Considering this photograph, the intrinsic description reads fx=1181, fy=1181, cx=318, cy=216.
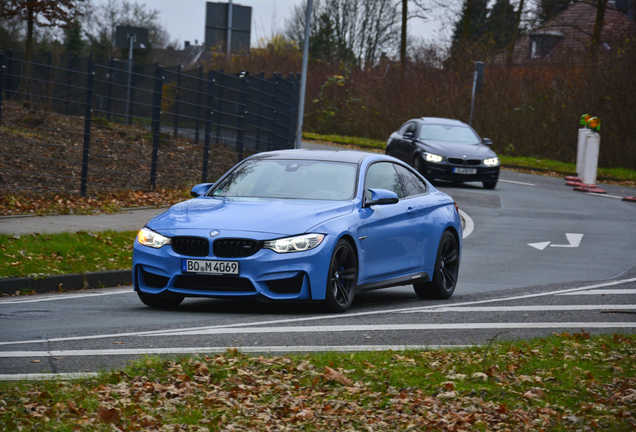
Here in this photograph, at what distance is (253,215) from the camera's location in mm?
10516

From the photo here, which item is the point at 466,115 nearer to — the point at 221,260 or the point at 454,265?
the point at 454,265

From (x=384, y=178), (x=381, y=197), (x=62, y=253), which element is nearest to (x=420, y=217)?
(x=384, y=178)

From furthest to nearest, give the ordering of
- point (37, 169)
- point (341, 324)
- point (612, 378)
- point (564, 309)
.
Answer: point (37, 169), point (564, 309), point (341, 324), point (612, 378)

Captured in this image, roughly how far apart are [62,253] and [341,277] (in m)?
4.34

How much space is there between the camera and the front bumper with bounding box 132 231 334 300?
10.1 meters

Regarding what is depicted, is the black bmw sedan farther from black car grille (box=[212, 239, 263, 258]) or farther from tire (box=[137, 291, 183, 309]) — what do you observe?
black car grille (box=[212, 239, 263, 258])

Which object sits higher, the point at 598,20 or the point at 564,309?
the point at 598,20

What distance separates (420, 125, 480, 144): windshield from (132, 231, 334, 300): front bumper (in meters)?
19.6

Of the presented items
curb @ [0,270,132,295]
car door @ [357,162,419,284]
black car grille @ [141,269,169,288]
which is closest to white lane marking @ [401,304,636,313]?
car door @ [357,162,419,284]

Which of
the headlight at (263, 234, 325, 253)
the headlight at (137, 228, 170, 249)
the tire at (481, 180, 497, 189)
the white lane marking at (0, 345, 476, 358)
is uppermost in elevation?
the headlight at (263, 234, 325, 253)

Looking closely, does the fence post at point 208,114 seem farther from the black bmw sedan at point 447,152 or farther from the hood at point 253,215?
the hood at point 253,215

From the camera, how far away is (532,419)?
6.39 meters

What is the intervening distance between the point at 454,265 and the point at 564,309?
1658 millimetres

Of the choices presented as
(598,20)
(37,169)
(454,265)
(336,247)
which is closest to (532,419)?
(336,247)
